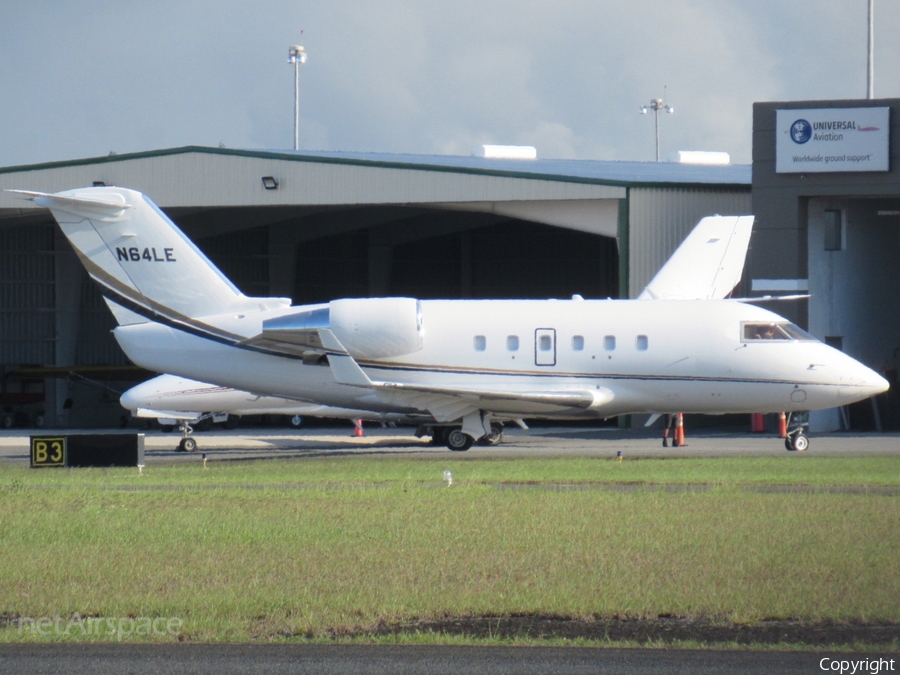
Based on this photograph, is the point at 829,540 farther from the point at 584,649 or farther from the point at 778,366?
the point at 778,366

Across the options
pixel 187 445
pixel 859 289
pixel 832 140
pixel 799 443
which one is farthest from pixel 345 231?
pixel 799 443

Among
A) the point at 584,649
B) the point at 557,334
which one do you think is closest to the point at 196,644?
the point at 584,649

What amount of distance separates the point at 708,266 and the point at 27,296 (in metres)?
30.7

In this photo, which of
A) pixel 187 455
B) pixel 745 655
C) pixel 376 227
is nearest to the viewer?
pixel 745 655

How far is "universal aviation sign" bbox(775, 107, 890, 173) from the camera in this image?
112ft

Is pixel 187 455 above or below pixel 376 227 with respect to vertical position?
below

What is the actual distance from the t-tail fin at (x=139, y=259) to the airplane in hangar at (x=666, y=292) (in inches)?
264

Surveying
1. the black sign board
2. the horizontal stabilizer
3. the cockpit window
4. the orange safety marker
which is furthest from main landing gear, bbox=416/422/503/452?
the horizontal stabilizer

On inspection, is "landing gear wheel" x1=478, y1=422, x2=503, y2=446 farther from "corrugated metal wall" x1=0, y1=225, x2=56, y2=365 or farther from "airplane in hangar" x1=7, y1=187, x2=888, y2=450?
"corrugated metal wall" x1=0, y1=225, x2=56, y2=365

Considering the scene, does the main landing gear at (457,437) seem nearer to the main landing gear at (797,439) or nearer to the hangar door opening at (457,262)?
the main landing gear at (797,439)

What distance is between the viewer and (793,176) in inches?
1385

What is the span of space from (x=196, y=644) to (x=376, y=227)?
149 ft

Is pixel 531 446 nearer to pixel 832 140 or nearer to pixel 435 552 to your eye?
pixel 832 140

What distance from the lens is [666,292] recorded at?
111ft
